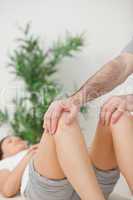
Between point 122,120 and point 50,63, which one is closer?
point 122,120

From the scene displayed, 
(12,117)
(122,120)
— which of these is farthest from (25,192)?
(12,117)

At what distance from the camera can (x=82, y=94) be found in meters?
1.57

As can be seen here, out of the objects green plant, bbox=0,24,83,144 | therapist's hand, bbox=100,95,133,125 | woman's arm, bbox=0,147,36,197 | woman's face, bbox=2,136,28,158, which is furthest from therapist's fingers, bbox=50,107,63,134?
green plant, bbox=0,24,83,144

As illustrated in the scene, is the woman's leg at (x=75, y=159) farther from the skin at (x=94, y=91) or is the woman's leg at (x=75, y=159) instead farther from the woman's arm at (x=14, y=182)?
the woman's arm at (x=14, y=182)

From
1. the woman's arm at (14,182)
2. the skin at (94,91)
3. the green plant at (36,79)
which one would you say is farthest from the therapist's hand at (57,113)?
the green plant at (36,79)

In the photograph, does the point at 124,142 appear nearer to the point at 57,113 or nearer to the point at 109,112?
the point at 109,112

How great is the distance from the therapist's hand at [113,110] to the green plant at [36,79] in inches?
67.2

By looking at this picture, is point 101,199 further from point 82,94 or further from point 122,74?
point 122,74

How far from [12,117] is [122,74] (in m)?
1.87

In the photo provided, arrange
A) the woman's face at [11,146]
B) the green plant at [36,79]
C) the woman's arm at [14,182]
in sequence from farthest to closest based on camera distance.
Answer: the green plant at [36,79] < the woman's face at [11,146] < the woman's arm at [14,182]

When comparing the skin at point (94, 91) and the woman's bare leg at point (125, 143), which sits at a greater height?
the skin at point (94, 91)

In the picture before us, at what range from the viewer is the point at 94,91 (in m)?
1.66

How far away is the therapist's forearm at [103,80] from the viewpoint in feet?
5.15

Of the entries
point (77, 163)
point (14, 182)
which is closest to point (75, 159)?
point (77, 163)
